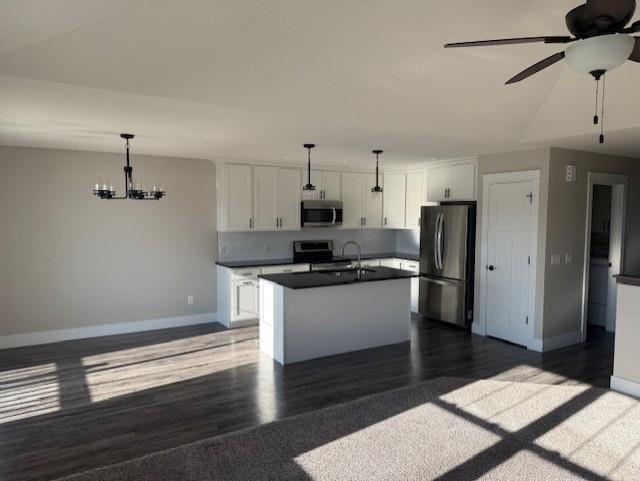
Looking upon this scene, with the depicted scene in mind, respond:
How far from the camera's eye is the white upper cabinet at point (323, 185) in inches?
277

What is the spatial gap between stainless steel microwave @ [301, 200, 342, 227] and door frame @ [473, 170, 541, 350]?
2403 millimetres

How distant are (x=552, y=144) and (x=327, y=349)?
3397mm


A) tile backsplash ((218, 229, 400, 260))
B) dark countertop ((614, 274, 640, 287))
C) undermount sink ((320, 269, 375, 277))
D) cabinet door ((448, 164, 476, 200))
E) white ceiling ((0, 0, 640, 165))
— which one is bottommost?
undermount sink ((320, 269, 375, 277))

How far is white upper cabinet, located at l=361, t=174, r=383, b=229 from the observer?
767cm

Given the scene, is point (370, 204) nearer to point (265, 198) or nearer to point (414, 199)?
point (414, 199)

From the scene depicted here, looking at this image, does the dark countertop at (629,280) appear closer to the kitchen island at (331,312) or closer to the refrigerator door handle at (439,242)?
the kitchen island at (331,312)

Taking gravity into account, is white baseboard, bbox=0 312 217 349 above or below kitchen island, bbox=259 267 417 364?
below

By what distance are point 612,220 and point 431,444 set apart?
4.46 meters

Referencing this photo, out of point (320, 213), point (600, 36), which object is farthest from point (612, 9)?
point (320, 213)

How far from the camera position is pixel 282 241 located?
7152 mm

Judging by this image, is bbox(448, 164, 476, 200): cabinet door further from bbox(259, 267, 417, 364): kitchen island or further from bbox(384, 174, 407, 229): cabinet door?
bbox(259, 267, 417, 364): kitchen island

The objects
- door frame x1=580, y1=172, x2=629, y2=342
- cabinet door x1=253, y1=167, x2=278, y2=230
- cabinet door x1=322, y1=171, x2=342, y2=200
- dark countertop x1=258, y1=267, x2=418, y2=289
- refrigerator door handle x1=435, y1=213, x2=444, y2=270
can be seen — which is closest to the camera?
dark countertop x1=258, y1=267, x2=418, y2=289

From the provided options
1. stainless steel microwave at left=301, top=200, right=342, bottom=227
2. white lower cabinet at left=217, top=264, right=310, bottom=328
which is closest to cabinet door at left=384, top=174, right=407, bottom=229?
stainless steel microwave at left=301, top=200, right=342, bottom=227

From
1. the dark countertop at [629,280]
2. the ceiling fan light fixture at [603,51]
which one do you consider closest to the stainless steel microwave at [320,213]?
the dark countertop at [629,280]
